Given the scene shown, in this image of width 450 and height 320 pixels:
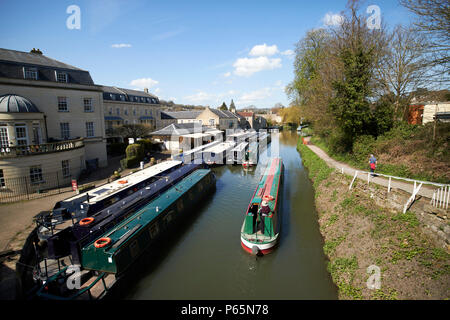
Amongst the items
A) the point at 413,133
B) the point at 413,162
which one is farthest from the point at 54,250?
the point at 413,133

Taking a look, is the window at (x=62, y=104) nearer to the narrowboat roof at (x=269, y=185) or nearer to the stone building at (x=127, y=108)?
the stone building at (x=127, y=108)

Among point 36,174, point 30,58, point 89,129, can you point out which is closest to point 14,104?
point 36,174

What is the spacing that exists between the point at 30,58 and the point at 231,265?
74.8ft

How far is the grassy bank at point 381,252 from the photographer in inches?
253

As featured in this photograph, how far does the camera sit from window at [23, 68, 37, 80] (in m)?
18.0

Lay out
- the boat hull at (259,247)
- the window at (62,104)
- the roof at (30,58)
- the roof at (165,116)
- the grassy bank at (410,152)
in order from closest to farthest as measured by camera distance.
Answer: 1. the boat hull at (259,247)
2. the grassy bank at (410,152)
3. the roof at (30,58)
4. the window at (62,104)
5. the roof at (165,116)

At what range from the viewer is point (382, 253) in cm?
779

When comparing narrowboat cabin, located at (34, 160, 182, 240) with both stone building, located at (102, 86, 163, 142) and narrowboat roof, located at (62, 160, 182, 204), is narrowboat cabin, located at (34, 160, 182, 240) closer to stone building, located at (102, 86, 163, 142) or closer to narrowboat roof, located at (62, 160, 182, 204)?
narrowboat roof, located at (62, 160, 182, 204)

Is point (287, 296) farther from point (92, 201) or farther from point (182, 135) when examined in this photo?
point (182, 135)

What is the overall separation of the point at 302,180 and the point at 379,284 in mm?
15000

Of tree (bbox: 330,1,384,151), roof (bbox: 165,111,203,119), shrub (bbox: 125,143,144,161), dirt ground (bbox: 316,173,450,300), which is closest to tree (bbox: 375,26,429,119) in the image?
tree (bbox: 330,1,384,151)

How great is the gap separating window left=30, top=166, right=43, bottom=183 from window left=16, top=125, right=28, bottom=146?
2.39m

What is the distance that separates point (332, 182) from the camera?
1552 cm

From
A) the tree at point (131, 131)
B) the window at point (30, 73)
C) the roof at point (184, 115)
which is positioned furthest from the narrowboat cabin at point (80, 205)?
the roof at point (184, 115)
